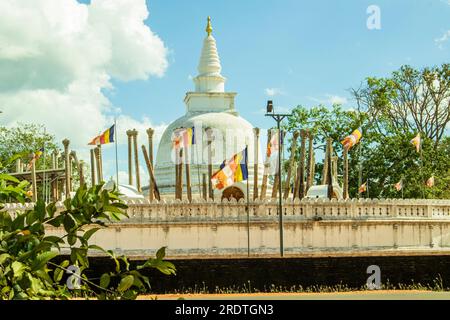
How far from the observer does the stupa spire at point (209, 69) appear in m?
61.3

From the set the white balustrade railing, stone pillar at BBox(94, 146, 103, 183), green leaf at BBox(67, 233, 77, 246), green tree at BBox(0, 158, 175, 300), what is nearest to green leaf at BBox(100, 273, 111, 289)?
green tree at BBox(0, 158, 175, 300)

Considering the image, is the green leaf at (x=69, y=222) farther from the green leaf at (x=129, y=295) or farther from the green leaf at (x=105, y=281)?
the green leaf at (x=129, y=295)

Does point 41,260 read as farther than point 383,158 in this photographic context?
No

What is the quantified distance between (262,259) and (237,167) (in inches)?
468

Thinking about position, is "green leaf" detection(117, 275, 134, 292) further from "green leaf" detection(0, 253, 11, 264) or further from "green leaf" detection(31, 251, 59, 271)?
A: "green leaf" detection(0, 253, 11, 264)

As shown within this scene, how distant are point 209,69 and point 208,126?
22.7 feet

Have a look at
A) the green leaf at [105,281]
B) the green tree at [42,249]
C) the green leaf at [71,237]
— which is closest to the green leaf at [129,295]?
the green tree at [42,249]

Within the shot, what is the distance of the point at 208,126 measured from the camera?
2255 inches

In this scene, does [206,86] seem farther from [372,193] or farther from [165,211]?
[165,211]

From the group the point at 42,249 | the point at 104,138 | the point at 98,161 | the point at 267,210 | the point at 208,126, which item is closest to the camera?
the point at 42,249

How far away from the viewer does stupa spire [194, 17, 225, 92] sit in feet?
201

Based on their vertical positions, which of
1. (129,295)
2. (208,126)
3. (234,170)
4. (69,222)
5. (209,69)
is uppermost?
(209,69)

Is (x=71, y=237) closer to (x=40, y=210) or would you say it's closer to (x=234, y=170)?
(x=40, y=210)

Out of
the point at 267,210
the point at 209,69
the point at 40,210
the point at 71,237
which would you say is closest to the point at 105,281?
the point at 71,237
